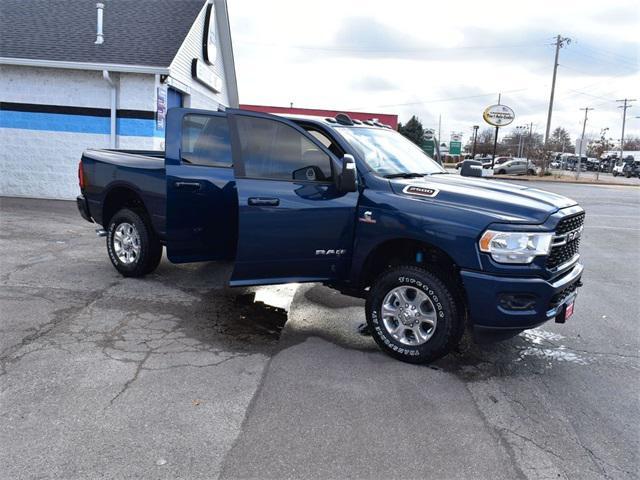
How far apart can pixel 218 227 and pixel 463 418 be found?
3.21m

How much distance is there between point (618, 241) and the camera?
1157 centimetres

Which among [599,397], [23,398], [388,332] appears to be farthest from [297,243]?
[599,397]

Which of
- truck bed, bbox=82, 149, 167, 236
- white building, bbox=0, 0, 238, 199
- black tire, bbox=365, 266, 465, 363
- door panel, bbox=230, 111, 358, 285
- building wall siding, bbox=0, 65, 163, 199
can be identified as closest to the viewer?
black tire, bbox=365, 266, 465, 363

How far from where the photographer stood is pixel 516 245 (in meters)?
3.97

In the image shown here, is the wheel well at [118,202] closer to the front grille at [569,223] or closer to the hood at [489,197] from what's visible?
the hood at [489,197]

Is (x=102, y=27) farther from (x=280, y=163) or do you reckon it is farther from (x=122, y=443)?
(x=122, y=443)

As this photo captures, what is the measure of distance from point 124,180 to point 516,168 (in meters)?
46.8

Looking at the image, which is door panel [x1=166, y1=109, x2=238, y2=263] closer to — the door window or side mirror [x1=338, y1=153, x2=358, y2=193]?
the door window

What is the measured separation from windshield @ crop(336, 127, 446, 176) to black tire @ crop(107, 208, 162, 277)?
2.74 meters

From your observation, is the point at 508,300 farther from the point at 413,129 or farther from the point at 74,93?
Result: the point at 413,129

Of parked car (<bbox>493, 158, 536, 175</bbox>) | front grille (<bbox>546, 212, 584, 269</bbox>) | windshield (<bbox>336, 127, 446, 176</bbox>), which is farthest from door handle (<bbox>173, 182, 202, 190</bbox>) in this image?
parked car (<bbox>493, 158, 536, 175</bbox>)

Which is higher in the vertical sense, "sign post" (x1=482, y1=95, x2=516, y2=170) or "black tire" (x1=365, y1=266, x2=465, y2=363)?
"sign post" (x1=482, y1=95, x2=516, y2=170)

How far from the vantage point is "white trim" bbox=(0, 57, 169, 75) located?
41.2 feet

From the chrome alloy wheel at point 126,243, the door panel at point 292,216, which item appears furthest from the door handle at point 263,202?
the chrome alloy wheel at point 126,243
